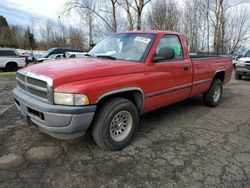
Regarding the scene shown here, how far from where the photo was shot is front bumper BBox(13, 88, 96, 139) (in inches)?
114

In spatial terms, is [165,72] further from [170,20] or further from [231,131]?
[170,20]

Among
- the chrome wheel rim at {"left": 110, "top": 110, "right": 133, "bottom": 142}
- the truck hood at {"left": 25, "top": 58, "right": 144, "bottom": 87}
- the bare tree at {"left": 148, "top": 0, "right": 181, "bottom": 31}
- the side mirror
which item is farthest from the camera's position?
the bare tree at {"left": 148, "top": 0, "right": 181, "bottom": 31}

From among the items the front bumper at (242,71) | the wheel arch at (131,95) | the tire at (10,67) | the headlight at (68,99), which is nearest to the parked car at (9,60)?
the tire at (10,67)

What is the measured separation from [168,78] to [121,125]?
4.34 ft

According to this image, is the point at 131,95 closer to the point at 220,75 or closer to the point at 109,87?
the point at 109,87

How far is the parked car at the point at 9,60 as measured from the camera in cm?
1683

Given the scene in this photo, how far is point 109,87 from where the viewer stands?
3193 millimetres

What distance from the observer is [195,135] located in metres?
4.25

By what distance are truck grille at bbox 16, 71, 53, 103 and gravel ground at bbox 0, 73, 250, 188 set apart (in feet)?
3.06

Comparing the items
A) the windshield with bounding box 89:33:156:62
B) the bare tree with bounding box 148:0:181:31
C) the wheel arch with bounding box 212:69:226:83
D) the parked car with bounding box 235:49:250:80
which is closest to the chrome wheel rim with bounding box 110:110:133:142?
the windshield with bounding box 89:33:156:62

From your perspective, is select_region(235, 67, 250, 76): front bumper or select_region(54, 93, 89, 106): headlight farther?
select_region(235, 67, 250, 76): front bumper

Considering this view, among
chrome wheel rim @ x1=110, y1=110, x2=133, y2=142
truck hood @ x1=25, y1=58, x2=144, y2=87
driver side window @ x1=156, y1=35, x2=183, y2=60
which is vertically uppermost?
driver side window @ x1=156, y1=35, x2=183, y2=60

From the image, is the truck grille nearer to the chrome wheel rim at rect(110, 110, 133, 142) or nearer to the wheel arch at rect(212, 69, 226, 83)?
the chrome wheel rim at rect(110, 110, 133, 142)

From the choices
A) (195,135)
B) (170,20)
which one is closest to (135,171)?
(195,135)
